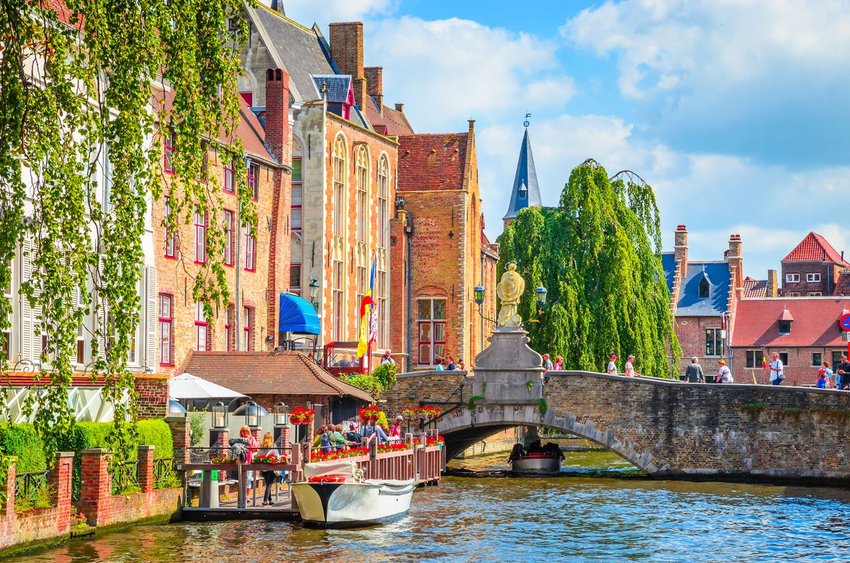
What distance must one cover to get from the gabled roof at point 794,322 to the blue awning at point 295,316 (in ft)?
129

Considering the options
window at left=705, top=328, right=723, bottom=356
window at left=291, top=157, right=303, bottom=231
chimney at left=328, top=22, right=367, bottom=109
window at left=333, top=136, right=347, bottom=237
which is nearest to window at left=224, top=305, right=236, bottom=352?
window at left=291, top=157, right=303, bottom=231

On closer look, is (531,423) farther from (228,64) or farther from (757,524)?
(228,64)

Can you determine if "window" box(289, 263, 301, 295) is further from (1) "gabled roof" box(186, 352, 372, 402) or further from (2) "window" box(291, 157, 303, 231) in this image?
(1) "gabled roof" box(186, 352, 372, 402)

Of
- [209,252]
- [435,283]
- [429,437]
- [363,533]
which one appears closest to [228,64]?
[209,252]

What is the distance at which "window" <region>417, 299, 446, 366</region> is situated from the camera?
1962 inches

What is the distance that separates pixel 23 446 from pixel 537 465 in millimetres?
21355

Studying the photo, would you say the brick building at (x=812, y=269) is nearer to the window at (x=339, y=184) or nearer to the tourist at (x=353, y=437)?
the window at (x=339, y=184)

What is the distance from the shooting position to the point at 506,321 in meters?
38.3

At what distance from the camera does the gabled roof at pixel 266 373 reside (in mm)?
32062

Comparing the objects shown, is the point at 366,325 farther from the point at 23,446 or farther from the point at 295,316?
the point at 23,446

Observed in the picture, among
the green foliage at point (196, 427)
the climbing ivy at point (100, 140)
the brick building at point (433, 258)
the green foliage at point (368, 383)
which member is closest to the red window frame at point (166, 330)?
the green foliage at point (196, 427)

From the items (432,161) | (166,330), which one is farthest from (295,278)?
(166,330)

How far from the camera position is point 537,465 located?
39.1 m

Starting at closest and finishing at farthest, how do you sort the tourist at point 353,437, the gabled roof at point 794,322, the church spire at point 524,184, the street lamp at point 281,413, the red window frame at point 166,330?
1. the tourist at point 353,437
2. the street lamp at point 281,413
3. the red window frame at point 166,330
4. the gabled roof at point 794,322
5. the church spire at point 524,184
